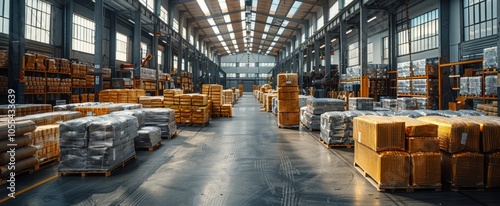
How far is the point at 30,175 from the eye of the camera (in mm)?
5879

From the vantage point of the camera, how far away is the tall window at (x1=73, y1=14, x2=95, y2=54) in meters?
17.7

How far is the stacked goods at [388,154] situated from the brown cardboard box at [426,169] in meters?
0.09

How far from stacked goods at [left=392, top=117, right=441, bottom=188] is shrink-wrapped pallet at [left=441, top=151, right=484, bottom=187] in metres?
0.27

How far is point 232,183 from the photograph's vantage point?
17.5ft

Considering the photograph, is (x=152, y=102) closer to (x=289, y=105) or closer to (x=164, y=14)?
(x=289, y=105)

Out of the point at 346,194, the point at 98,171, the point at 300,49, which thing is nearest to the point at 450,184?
the point at 346,194

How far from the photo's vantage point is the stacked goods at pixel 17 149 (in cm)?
Result: 526

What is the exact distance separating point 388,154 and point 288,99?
7.68 m

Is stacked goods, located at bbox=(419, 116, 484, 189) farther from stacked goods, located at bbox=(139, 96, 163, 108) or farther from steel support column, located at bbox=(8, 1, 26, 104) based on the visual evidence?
steel support column, located at bbox=(8, 1, 26, 104)

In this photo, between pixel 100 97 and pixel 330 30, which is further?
pixel 330 30

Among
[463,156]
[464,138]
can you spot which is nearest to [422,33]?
[464,138]

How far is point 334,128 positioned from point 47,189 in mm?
6751

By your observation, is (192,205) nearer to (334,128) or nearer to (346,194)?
(346,194)

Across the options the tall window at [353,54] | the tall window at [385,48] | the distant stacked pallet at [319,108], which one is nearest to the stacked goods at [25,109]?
the distant stacked pallet at [319,108]
